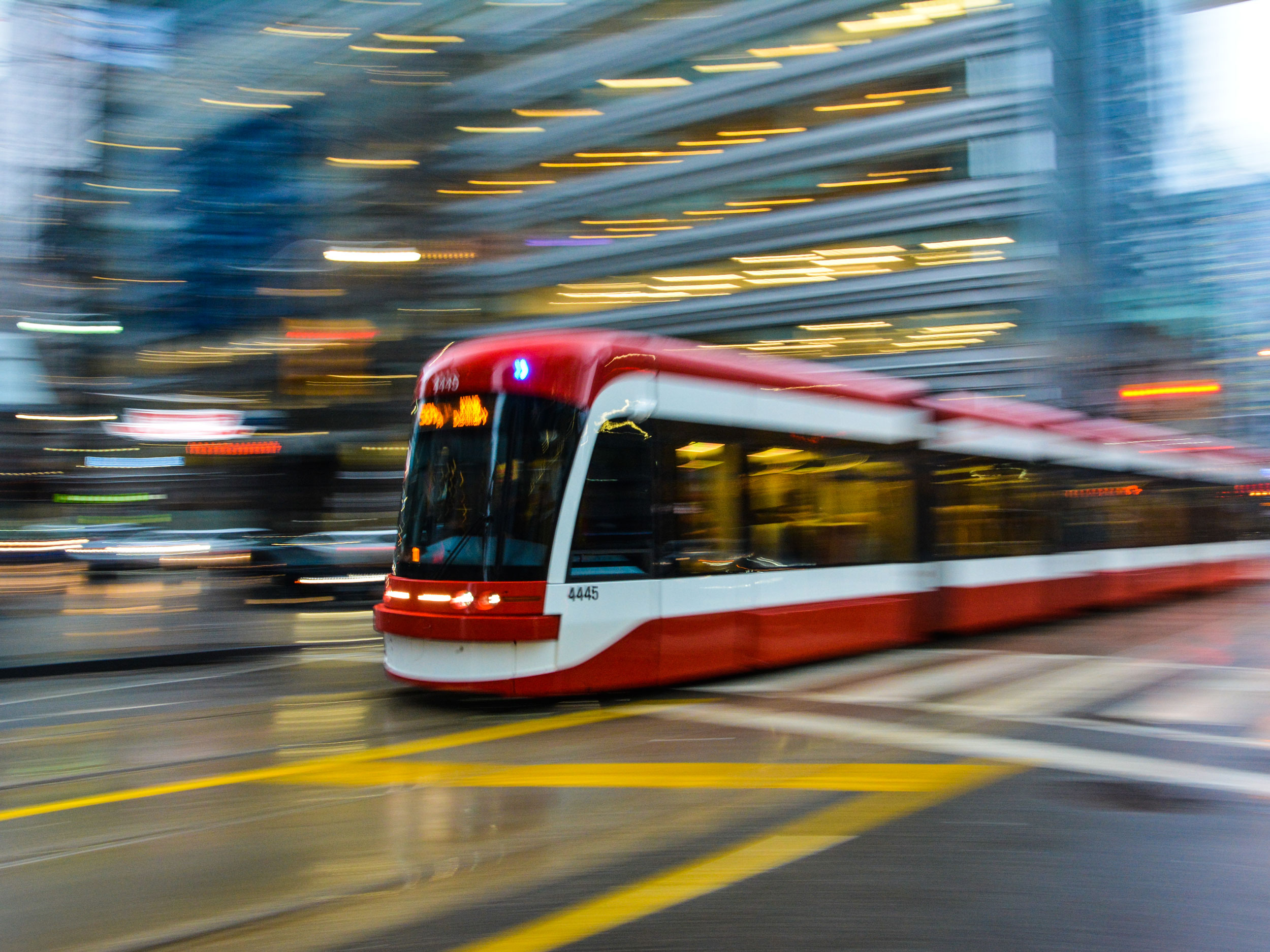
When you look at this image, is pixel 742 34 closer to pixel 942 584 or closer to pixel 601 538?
pixel 942 584

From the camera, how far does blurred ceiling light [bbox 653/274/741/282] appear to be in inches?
1698

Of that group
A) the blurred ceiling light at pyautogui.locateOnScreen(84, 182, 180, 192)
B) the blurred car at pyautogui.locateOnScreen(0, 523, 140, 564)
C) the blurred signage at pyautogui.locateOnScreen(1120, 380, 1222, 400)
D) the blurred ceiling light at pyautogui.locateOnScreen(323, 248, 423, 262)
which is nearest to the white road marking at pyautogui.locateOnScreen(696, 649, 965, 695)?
the blurred ceiling light at pyautogui.locateOnScreen(323, 248, 423, 262)

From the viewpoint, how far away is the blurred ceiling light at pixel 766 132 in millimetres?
40406

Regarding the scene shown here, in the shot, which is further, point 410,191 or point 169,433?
point 169,433

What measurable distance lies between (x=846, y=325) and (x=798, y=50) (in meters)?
10.6

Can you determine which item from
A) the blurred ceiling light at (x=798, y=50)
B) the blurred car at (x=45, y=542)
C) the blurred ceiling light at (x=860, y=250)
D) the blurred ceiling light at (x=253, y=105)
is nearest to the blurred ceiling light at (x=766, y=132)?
the blurred ceiling light at (x=798, y=50)

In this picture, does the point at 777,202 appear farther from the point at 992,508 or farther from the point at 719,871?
the point at 719,871

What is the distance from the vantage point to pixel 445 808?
5566 mm

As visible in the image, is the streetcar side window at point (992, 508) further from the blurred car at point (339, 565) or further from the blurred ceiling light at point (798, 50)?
the blurred ceiling light at point (798, 50)

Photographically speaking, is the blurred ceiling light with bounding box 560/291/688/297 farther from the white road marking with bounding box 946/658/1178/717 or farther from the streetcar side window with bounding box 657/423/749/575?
the streetcar side window with bounding box 657/423/749/575

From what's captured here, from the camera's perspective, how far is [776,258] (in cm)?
4159

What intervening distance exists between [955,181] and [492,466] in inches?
1330

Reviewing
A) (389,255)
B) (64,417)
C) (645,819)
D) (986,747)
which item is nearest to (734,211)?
(389,255)

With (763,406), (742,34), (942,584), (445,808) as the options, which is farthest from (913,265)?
(445,808)
